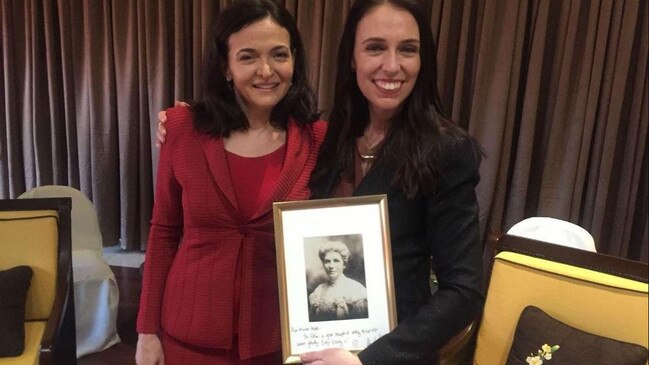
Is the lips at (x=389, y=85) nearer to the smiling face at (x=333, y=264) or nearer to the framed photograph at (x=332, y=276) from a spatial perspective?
the framed photograph at (x=332, y=276)

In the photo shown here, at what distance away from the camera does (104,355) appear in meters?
2.63

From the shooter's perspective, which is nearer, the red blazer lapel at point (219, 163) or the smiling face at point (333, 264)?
the smiling face at point (333, 264)

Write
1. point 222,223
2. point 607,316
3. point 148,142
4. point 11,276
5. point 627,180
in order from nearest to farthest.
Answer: point 222,223
point 607,316
point 11,276
point 627,180
point 148,142

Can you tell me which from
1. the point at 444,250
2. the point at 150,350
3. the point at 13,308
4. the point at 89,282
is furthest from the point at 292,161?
the point at 89,282

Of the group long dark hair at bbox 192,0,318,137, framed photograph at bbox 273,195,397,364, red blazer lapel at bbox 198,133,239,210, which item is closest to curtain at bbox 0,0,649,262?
long dark hair at bbox 192,0,318,137

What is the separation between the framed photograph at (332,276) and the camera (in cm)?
108

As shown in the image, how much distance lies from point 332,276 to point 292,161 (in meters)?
0.30

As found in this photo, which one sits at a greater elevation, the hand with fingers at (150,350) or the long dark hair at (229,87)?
the long dark hair at (229,87)

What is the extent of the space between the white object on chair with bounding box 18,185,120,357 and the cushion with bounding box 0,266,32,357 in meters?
0.45

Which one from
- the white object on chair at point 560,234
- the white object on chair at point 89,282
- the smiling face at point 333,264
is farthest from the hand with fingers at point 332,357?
the white object on chair at point 89,282

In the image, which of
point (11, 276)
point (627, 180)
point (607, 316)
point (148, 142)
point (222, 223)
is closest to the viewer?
point (222, 223)

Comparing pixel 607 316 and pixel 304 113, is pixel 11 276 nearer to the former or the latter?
pixel 304 113

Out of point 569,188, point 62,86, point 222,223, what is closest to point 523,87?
point 569,188

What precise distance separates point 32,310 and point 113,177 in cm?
160
